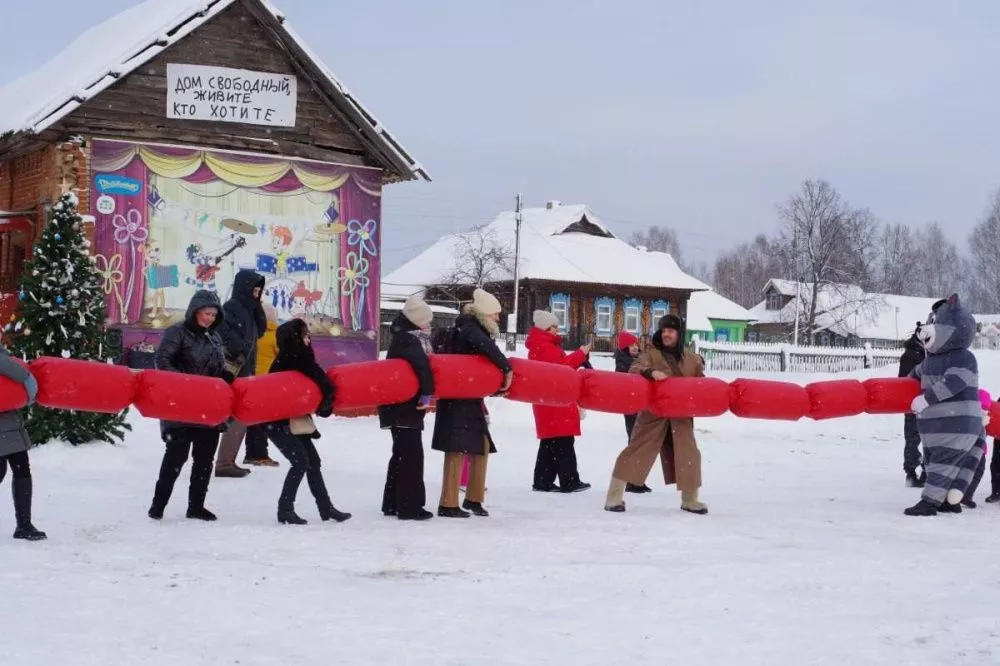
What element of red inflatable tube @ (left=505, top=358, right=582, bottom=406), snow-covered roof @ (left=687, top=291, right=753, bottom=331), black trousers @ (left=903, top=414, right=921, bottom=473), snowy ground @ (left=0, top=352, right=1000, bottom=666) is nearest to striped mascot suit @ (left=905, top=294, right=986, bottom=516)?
snowy ground @ (left=0, top=352, right=1000, bottom=666)

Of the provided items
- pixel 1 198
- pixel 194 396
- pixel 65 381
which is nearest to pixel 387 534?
pixel 194 396

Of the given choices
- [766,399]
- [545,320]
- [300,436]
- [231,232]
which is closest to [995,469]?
[766,399]

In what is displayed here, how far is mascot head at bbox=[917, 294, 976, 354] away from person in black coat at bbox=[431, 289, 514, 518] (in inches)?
137

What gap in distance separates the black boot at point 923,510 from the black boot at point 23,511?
21.7ft

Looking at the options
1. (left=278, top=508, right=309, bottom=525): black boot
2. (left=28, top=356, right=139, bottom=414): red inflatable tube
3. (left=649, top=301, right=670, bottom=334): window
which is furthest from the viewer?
(left=649, top=301, right=670, bottom=334): window

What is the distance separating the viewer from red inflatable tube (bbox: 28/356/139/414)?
802cm

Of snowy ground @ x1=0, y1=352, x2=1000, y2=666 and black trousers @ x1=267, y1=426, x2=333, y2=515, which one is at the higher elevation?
black trousers @ x1=267, y1=426, x2=333, y2=515

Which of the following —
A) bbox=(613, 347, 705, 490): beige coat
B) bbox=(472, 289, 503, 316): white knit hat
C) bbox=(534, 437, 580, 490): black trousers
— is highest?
bbox=(472, 289, 503, 316): white knit hat

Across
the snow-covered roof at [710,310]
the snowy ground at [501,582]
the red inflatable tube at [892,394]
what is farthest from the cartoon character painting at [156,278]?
the snow-covered roof at [710,310]

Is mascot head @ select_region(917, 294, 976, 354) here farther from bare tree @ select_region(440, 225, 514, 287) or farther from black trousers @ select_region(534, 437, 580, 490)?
bare tree @ select_region(440, 225, 514, 287)

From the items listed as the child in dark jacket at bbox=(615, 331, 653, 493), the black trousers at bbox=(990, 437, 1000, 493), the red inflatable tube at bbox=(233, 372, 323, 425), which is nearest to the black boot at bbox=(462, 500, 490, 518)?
the red inflatable tube at bbox=(233, 372, 323, 425)

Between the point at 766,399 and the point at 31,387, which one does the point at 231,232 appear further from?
the point at 31,387

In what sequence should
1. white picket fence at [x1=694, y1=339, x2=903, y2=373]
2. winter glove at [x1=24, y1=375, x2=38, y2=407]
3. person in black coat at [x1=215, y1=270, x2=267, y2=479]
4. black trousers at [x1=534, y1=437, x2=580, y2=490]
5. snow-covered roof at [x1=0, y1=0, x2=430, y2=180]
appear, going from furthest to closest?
1. white picket fence at [x1=694, y1=339, x2=903, y2=373]
2. snow-covered roof at [x1=0, y1=0, x2=430, y2=180]
3. black trousers at [x1=534, y1=437, x2=580, y2=490]
4. person in black coat at [x1=215, y1=270, x2=267, y2=479]
5. winter glove at [x1=24, y1=375, x2=38, y2=407]

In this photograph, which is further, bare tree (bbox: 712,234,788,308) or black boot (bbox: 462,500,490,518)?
bare tree (bbox: 712,234,788,308)
